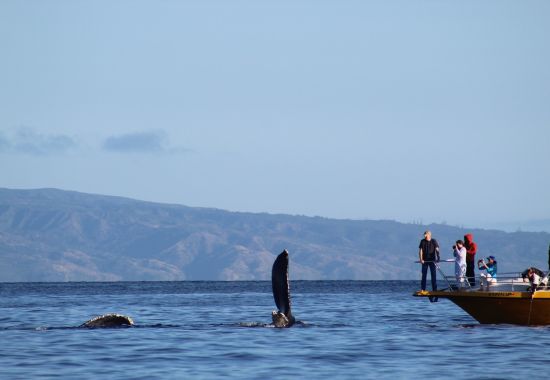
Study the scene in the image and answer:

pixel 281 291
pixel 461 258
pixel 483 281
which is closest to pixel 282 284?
pixel 281 291

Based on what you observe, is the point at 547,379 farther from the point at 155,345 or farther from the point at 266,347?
the point at 155,345

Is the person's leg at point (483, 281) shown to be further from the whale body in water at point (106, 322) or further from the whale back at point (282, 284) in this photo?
the whale body in water at point (106, 322)

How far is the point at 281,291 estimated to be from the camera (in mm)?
39344

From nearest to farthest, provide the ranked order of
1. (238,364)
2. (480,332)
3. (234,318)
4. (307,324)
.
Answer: (238,364)
(480,332)
(307,324)
(234,318)

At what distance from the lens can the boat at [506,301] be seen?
3553 cm

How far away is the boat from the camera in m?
35.5

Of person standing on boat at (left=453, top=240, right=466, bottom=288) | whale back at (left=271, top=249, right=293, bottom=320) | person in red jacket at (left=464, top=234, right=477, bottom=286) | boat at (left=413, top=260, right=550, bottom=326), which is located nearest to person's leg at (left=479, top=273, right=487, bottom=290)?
boat at (left=413, top=260, right=550, bottom=326)

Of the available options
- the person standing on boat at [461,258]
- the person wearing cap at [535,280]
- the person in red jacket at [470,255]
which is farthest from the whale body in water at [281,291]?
the person wearing cap at [535,280]

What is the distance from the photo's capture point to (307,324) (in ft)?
137

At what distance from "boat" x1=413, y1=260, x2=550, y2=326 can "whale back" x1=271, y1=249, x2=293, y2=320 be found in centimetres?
432

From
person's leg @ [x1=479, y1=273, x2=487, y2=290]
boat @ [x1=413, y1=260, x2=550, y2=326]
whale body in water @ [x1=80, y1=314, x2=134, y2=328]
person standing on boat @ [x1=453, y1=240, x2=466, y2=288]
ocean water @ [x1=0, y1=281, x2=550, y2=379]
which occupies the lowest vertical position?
ocean water @ [x1=0, y1=281, x2=550, y2=379]

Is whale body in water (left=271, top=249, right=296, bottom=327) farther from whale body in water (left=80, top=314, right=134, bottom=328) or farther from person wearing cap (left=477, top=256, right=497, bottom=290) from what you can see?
person wearing cap (left=477, top=256, right=497, bottom=290)

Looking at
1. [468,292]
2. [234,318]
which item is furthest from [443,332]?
[234,318]

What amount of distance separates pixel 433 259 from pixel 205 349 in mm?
12020
